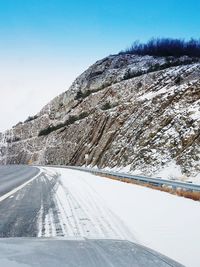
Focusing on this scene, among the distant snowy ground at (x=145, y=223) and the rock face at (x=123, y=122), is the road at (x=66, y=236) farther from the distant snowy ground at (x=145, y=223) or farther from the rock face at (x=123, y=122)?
the rock face at (x=123, y=122)

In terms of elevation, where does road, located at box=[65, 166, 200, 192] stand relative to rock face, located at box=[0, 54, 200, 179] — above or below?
below

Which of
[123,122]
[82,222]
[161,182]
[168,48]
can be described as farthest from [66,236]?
[168,48]

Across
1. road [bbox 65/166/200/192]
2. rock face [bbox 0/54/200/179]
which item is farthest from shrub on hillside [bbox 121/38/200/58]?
road [bbox 65/166/200/192]

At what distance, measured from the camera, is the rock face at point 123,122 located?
32.4m

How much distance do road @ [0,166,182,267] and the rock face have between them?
1697 centimetres

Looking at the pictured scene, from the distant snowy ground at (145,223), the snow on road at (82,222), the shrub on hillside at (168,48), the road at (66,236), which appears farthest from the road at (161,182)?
the shrub on hillside at (168,48)

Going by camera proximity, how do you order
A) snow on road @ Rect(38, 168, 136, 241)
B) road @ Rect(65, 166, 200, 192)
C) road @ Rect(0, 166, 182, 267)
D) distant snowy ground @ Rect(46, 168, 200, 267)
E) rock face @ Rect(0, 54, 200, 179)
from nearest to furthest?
road @ Rect(0, 166, 182, 267), distant snowy ground @ Rect(46, 168, 200, 267), snow on road @ Rect(38, 168, 136, 241), road @ Rect(65, 166, 200, 192), rock face @ Rect(0, 54, 200, 179)

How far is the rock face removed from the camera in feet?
106

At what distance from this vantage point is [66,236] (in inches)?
200

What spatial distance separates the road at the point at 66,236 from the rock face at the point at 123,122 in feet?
55.7

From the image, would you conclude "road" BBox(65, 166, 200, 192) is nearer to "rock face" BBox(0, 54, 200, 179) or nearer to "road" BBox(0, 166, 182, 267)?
"road" BBox(0, 166, 182, 267)

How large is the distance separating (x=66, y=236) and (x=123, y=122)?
4494 centimetres

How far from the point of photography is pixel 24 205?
11281 mm

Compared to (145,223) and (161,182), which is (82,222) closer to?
(145,223)
